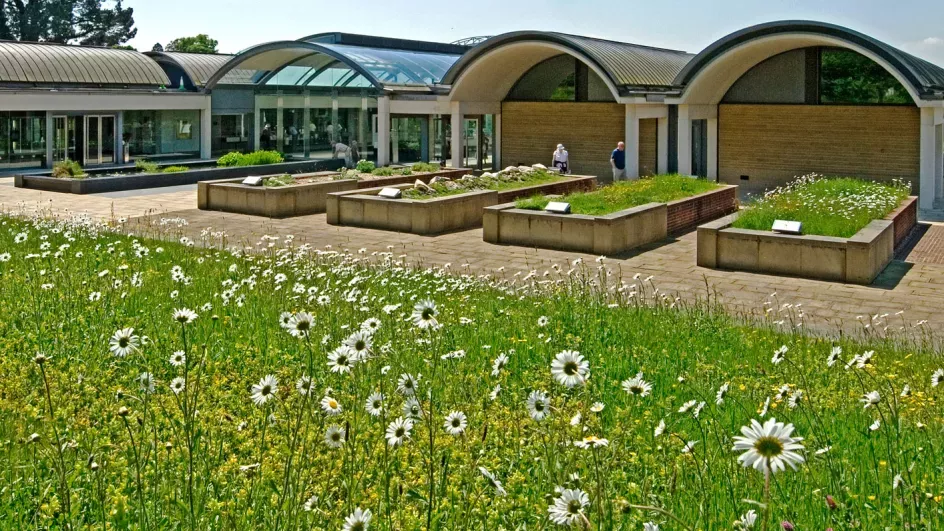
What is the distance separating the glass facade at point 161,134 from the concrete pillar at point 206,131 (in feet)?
1.81

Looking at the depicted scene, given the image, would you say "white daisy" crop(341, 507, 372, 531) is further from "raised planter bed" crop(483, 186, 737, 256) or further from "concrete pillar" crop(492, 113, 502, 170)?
"concrete pillar" crop(492, 113, 502, 170)

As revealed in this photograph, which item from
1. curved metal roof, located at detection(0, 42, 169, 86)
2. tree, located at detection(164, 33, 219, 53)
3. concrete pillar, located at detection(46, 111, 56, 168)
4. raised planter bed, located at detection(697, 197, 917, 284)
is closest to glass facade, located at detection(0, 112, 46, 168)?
concrete pillar, located at detection(46, 111, 56, 168)

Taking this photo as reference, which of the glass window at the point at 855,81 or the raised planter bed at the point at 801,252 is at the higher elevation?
the glass window at the point at 855,81

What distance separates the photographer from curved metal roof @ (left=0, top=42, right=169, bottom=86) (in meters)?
38.6

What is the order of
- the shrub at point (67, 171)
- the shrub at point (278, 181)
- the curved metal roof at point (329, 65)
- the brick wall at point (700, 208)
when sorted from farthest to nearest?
the curved metal roof at point (329, 65) → the shrub at point (67, 171) → the shrub at point (278, 181) → the brick wall at point (700, 208)

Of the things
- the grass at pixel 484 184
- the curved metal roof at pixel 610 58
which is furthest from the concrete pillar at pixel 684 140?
the grass at pixel 484 184

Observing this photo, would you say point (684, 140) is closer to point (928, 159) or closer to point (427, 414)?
point (928, 159)

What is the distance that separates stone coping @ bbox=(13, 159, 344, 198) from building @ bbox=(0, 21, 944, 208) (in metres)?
4.93

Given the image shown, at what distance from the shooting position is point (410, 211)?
21516 millimetres

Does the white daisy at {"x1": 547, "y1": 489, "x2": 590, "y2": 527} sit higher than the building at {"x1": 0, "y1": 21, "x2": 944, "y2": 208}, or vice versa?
the building at {"x1": 0, "y1": 21, "x2": 944, "y2": 208}

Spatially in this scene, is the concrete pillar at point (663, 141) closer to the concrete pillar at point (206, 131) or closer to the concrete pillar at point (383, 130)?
the concrete pillar at point (383, 130)

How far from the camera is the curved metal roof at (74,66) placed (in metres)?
38.6

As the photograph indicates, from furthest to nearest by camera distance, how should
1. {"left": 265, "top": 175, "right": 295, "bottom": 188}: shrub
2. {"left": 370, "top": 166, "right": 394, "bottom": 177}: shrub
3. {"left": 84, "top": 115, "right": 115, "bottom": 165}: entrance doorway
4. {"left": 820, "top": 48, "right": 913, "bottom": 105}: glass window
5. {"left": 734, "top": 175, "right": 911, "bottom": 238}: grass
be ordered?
1. {"left": 84, "top": 115, "right": 115, "bottom": 165}: entrance doorway
2. {"left": 370, "top": 166, "right": 394, "bottom": 177}: shrub
3. {"left": 820, "top": 48, "right": 913, "bottom": 105}: glass window
4. {"left": 265, "top": 175, "right": 295, "bottom": 188}: shrub
5. {"left": 734, "top": 175, "right": 911, "bottom": 238}: grass

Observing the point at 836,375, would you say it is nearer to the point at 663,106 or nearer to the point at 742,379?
the point at 742,379
